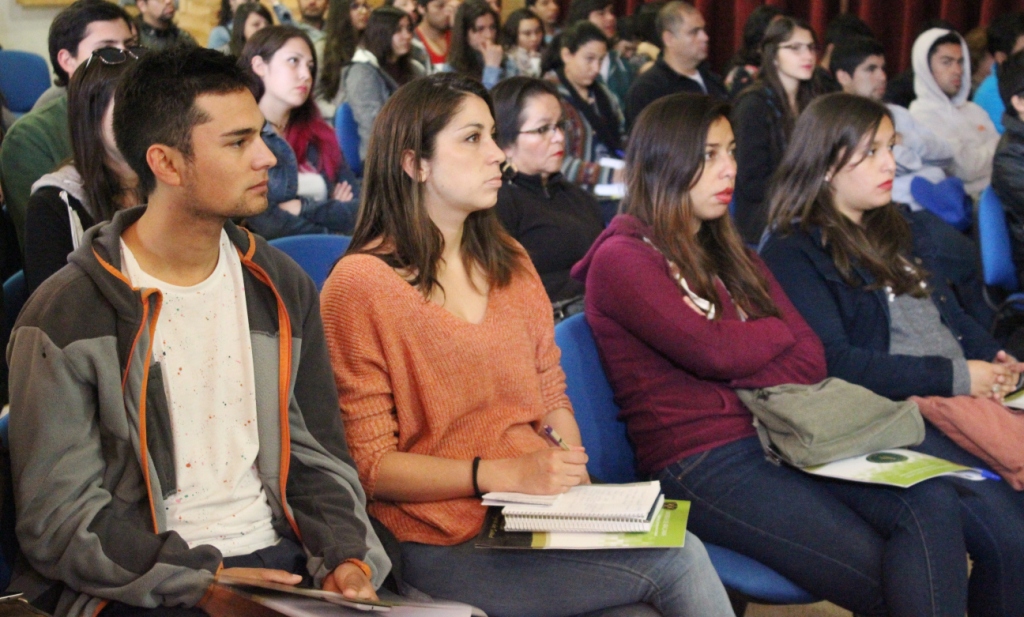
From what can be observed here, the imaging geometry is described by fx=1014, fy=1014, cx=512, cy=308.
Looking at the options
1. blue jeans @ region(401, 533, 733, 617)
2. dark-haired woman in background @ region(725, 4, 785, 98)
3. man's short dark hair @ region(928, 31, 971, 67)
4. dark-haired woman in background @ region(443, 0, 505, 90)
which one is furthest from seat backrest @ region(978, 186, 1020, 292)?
dark-haired woman in background @ region(443, 0, 505, 90)

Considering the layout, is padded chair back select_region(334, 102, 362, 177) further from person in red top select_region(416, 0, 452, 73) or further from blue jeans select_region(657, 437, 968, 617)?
blue jeans select_region(657, 437, 968, 617)

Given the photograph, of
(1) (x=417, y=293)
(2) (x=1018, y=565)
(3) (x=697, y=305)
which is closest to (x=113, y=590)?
(1) (x=417, y=293)

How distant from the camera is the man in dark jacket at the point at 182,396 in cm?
133

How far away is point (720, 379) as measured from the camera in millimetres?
2055

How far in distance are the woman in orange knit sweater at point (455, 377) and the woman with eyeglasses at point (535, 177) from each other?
106 cm

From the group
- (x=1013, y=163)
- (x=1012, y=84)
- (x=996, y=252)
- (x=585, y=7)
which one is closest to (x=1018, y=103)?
(x=1012, y=84)

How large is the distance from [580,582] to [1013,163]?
2549mm

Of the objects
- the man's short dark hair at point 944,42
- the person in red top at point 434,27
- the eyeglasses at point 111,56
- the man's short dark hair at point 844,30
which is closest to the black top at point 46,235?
the eyeglasses at point 111,56

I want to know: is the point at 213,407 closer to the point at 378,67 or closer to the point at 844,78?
the point at 378,67

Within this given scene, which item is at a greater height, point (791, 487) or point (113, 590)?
point (113, 590)

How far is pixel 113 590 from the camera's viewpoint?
1322 mm

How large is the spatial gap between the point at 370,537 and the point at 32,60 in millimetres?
4778

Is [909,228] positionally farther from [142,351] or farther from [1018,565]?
[142,351]

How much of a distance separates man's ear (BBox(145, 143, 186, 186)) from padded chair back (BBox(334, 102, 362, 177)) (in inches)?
118
